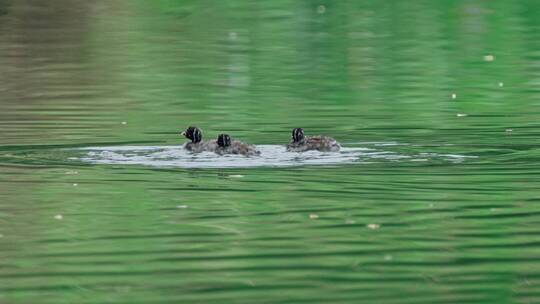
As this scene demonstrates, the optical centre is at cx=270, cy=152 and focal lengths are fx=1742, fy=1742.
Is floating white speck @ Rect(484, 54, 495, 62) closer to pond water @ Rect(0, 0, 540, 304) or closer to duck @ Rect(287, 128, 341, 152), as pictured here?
pond water @ Rect(0, 0, 540, 304)

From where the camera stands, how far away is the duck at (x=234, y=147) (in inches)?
677

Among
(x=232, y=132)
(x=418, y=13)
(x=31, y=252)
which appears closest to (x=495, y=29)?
(x=418, y=13)

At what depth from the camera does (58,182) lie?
16.0 meters

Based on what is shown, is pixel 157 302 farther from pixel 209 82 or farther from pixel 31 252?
pixel 209 82

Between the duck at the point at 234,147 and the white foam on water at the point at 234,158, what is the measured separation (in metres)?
0.06

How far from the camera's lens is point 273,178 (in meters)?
15.9

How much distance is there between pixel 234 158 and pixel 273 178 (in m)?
1.26

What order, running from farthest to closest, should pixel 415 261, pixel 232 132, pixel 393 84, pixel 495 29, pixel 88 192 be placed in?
pixel 495 29, pixel 393 84, pixel 232 132, pixel 88 192, pixel 415 261

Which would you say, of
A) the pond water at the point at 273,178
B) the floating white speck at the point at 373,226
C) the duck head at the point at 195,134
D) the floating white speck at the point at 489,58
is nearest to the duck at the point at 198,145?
the duck head at the point at 195,134

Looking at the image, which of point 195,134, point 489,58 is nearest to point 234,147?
point 195,134

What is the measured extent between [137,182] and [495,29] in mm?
25201

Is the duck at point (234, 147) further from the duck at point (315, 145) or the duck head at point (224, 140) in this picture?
the duck at point (315, 145)

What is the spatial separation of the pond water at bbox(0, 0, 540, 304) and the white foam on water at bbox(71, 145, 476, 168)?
38 mm

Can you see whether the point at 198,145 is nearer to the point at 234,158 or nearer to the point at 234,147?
the point at 234,147
